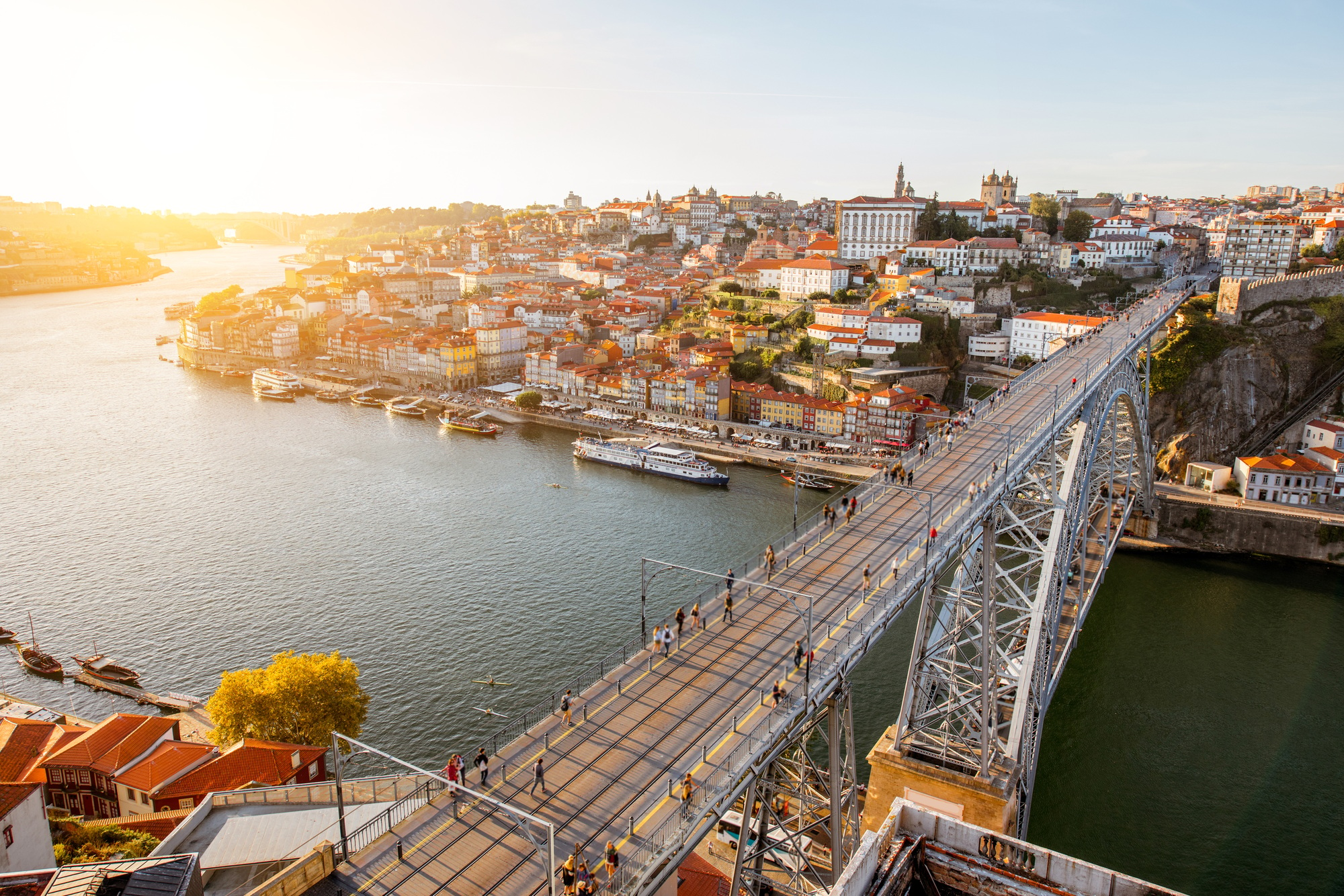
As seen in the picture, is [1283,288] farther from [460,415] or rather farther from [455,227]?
[455,227]

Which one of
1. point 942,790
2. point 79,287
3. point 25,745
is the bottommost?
point 25,745

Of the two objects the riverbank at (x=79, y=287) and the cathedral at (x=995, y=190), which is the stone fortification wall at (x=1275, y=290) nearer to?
the cathedral at (x=995, y=190)

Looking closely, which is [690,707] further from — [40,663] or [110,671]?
[40,663]

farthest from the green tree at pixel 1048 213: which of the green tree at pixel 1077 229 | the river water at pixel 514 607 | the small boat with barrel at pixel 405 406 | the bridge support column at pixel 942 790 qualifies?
the bridge support column at pixel 942 790

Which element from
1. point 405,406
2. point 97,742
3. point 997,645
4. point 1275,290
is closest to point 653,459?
point 405,406

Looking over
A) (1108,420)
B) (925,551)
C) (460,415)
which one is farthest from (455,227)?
(925,551)

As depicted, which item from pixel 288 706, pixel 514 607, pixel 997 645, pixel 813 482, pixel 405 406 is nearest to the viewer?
pixel 997 645
